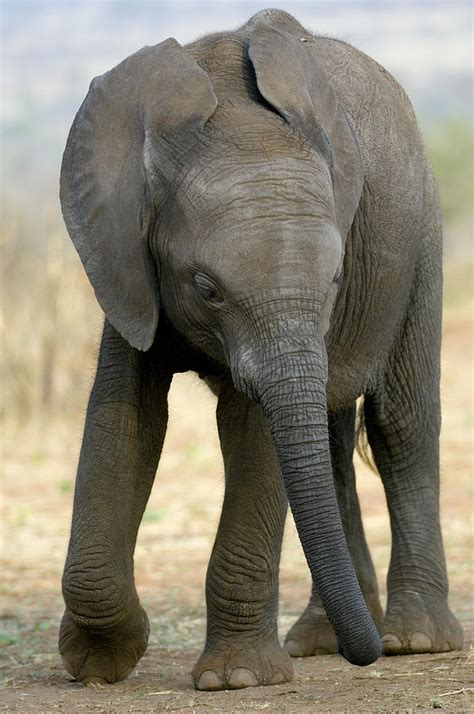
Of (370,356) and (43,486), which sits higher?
(43,486)

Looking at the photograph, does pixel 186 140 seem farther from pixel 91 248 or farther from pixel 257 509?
pixel 257 509

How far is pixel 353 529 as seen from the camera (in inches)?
269

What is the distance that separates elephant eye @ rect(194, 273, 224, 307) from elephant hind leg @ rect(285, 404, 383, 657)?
1.68m

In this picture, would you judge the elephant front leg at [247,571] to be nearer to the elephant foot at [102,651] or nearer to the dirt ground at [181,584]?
the dirt ground at [181,584]

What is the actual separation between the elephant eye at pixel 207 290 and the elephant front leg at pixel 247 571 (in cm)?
76

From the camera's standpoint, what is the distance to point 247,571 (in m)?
5.59

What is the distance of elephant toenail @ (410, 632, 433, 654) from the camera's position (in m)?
6.47

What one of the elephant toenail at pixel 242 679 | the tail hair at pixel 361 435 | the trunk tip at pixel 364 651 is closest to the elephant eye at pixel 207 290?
the trunk tip at pixel 364 651

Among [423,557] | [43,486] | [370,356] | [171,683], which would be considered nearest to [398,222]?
[370,356]

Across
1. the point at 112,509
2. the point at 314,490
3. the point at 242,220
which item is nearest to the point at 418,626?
the point at 112,509

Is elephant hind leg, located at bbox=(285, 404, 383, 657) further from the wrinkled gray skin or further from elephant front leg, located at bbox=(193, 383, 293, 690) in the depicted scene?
elephant front leg, located at bbox=(193, 383, 293, 690)

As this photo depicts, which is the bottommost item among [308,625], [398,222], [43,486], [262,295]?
[308,625]

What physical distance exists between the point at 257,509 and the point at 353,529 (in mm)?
1302

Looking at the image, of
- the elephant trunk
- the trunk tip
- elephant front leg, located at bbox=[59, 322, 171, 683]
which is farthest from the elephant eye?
the trunk tip
